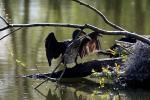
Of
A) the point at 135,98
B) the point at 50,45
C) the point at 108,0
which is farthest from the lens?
the point at 108,0

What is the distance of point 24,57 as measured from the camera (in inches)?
575

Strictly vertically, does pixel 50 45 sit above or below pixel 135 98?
above

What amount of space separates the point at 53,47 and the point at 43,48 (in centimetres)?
378

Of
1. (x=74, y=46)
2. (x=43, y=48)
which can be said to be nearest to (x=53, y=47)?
(x=74, y=46)

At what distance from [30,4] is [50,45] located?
65.8 ft

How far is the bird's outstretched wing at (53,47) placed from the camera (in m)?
12.3

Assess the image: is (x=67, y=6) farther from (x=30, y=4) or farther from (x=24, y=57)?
(x=24, y=57)

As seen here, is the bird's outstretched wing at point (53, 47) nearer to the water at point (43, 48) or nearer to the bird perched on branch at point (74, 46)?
the bird perched on branch at point (74, 46)

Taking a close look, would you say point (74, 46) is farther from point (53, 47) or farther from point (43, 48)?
point (43, 48)

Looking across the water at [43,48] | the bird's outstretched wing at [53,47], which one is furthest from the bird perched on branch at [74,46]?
the water at [43,48]

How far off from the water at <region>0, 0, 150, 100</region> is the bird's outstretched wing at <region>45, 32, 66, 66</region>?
594 millimetres

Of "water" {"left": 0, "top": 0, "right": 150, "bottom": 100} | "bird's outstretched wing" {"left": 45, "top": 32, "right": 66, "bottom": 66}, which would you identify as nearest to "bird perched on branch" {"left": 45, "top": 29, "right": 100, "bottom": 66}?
"bird's outstretched wing" {"left": 45, "top": 32, "right": 66, "bottom": 66}

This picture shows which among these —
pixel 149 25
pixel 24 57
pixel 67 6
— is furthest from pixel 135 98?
pixel 67 6

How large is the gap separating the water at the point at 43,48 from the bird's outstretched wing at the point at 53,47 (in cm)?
59
